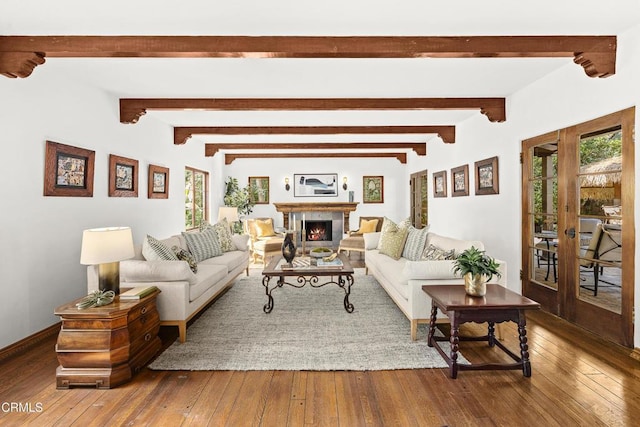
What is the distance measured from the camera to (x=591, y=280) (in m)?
3.22

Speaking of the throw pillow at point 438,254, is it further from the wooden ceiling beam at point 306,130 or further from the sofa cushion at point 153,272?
the wooden ceiling beam at point 306,130

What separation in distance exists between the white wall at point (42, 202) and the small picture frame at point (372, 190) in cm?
605

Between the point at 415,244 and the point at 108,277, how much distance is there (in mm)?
3435

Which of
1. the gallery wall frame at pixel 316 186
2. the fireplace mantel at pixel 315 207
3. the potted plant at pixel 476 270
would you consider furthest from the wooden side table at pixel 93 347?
the gallery wall frame at pixel 316 186

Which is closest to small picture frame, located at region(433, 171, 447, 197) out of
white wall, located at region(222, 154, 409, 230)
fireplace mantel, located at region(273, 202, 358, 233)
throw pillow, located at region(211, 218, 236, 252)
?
white wall, located at region(222, 154, 409, 230)

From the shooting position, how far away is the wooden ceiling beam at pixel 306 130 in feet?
19.8

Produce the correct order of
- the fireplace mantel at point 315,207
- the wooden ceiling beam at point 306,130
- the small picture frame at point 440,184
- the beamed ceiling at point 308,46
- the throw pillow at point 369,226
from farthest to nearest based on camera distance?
the fireplace mantel at point 315,207 < the throw pillow at point 369,226 < the small picture frame at point 440,184 < the wooden ceiling beam at point 306,130 < the beamed ceiling at point 308,46

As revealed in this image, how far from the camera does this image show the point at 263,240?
7.23 meters

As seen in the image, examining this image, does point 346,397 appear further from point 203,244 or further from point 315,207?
point 315,207

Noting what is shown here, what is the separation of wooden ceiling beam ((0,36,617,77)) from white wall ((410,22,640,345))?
0.31 meters

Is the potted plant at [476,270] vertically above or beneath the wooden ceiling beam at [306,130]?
beneath
